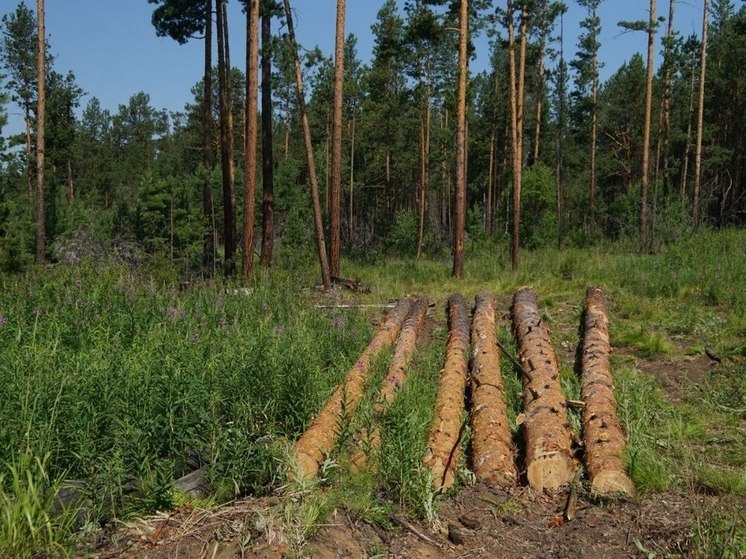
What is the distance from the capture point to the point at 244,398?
5133mm

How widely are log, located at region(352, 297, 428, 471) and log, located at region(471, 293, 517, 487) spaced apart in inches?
30.0

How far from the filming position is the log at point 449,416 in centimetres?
441

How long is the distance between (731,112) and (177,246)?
3166 cm

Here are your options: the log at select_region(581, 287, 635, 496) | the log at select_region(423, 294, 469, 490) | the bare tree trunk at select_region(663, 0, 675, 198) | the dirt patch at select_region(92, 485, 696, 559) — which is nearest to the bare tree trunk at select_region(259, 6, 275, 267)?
the log at select_region(423, 294, 469, 490)

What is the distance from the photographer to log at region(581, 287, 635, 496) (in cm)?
437

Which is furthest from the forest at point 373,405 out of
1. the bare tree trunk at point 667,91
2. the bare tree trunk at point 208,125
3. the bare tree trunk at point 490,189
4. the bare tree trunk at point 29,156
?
the bare tree trunk at point 490,189

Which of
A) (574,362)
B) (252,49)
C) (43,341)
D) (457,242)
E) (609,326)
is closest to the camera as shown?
(43,341)

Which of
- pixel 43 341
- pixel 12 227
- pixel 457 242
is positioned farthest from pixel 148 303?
pixel 12 227

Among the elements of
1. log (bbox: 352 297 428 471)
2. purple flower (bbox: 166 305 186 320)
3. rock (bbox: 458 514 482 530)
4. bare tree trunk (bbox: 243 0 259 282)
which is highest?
bare tree trunk (bbox: 243 0 259 282)

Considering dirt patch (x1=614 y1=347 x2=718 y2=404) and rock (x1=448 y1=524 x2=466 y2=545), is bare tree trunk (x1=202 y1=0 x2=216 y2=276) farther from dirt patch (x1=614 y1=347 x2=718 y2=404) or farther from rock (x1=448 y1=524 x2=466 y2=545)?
rock (x1=448 y1=524 x2=466 y2=545)

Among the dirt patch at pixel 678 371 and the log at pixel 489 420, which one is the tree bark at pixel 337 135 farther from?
the dirt patch at pixel 678 371

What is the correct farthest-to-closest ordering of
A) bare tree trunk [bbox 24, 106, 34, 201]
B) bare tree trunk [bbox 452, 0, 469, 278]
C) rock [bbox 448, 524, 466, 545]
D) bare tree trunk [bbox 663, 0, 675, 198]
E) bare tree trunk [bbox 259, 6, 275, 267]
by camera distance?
bare tree trunk [bbox 24, 106, 34, 201] < bare tree trunk [bbox 663, 0, 675, 198] < bare tree trunk [bbox 259, 6, 275, 267] < bare tree trunk [bbox 452, 0, 469, 278] < rock [bbox 448, 524, 466, 545]

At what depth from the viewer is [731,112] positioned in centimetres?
3444

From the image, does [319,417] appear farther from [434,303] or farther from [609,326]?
[434,303]
